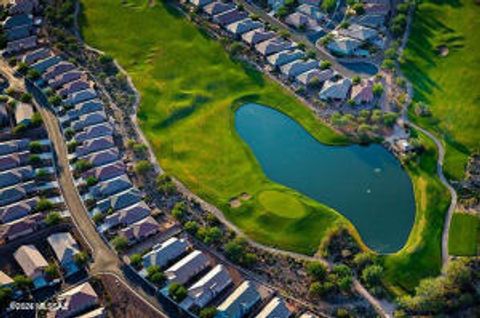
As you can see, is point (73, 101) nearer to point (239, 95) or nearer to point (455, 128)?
point (239, 95)

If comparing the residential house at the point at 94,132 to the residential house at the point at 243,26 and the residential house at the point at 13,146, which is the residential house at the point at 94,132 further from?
the residential house at the point at 243,26

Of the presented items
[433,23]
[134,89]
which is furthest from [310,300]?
[433,23]

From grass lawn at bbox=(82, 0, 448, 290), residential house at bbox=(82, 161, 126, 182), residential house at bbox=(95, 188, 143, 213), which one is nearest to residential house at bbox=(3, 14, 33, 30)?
grass lawn at bbox=(82, 0, 448, 290)

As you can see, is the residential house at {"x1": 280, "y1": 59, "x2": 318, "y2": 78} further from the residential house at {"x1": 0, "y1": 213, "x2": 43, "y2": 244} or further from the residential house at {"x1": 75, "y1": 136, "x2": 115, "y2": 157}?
the residential house at {"x1": 0, "y1": 213, "x2": 43, "y2": 244}

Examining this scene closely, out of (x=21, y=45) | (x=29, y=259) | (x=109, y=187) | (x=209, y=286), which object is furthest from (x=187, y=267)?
(x=21, y=45)

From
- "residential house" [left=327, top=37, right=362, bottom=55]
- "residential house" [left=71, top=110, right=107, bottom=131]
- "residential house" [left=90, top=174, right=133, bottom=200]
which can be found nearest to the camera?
"residential house" [left=90, top=174, right=133, bottom=200]

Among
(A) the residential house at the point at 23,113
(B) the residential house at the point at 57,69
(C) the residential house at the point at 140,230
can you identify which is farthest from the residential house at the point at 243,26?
(C) the residential house at the point at 140,230
